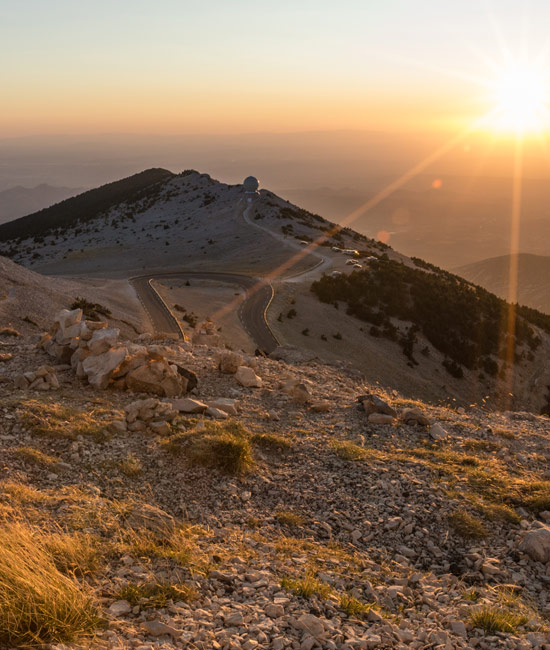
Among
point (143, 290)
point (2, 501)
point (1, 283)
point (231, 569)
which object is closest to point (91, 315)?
point (1, 283)

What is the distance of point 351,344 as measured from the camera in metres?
42.5

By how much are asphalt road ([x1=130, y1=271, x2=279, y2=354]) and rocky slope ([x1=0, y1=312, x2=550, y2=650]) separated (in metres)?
22.9

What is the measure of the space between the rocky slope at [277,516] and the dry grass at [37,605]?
91mm

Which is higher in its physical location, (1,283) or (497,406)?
(1,283)

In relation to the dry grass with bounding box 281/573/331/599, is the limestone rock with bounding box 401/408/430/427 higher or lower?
higher

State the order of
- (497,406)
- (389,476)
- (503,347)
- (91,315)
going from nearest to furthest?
(389,476) → (91,315) → (497,406) → (503,347)

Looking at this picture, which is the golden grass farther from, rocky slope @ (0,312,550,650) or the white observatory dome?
the white observatory dome

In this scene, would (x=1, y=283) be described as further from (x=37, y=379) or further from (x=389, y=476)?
(x=389, y=476)

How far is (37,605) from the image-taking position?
482 cm

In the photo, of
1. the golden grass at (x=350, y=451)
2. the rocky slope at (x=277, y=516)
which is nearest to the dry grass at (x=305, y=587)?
the rocky slope at (x=277, y=516)

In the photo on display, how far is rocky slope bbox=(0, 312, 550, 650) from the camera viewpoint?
19.7ft

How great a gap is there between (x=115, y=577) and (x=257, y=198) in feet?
328

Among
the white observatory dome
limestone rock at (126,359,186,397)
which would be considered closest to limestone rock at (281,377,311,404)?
limestone rock at (126,359,186,397)

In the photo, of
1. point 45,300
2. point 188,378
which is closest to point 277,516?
point 188,378
